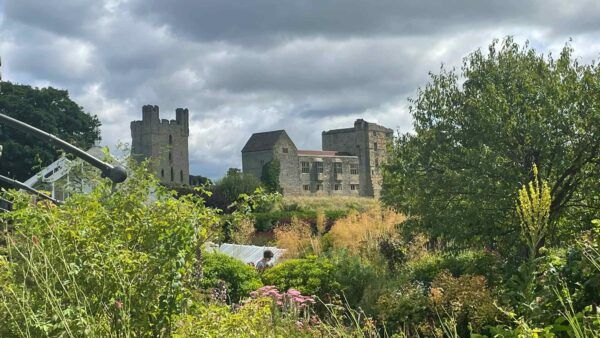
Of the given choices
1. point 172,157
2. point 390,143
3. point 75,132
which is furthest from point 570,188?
point 172,157

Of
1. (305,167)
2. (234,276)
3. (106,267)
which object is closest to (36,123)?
(305,167)

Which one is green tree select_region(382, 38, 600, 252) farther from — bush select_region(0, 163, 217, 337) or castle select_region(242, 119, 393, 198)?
castle select_region(242, 119, 393, 198)

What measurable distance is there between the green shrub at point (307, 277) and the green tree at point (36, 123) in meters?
28.2

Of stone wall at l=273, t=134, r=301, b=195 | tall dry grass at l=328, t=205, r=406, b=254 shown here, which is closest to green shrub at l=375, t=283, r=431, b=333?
tall dry grass at l=328, t=205, r=406, b=254

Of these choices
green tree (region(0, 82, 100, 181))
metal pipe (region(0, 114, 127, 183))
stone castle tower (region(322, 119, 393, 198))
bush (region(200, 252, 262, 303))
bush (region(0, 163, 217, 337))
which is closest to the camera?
bush (region(0, 163, 217, 337))

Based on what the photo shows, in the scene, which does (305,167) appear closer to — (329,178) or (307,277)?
(329,178)

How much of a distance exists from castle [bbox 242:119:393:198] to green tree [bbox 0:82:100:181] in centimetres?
1744

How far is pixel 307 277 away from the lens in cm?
977

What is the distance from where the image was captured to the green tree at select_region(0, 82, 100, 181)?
1473 inches

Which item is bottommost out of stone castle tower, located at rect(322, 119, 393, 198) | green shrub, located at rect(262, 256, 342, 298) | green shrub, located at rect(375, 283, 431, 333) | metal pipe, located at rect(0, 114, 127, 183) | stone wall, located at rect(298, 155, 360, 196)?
green shrub, located at rect(375, 283, 431, 333)

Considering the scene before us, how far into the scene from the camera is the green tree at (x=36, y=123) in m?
37.4

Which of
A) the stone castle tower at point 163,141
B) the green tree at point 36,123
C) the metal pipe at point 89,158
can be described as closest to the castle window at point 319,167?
the stone castle tower at point 163,141

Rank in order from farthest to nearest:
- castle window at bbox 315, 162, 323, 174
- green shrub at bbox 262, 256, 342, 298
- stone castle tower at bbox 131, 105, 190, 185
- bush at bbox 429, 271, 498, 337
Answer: stone castle tower at bbox 131, 105, 190, 185 < castle window at bbox 315, 162, 323, 174 < green shrub at bbox 262, 256, 342, 298 < bush at bbox 429, 271, 498, 337

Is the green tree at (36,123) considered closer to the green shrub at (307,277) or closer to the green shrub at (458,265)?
the green shrub at (307,277)
